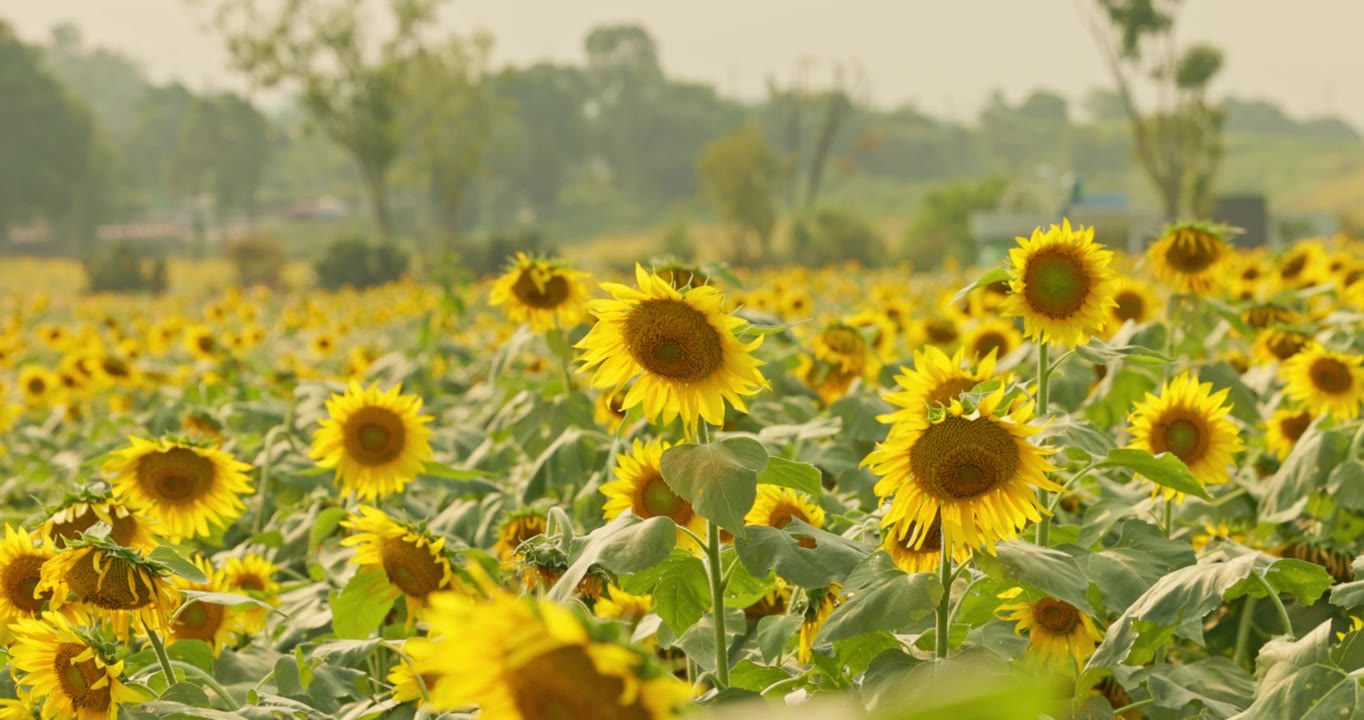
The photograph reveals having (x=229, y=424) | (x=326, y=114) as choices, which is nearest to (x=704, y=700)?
(x=229, y=424)

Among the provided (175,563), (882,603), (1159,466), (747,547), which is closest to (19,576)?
(175,563)

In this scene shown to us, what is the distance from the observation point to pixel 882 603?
6.07ft

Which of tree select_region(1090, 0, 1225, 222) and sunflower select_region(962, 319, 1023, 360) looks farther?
tree select_region(1090, 0, 1225, 222)

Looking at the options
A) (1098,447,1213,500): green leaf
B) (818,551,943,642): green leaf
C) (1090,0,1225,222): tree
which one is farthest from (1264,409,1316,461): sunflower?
(1090,0,1225,222): tree

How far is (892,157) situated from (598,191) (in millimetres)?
25478

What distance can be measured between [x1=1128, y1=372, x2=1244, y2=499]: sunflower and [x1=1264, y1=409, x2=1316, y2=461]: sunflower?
3.32ft

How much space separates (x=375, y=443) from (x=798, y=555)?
1616 mm

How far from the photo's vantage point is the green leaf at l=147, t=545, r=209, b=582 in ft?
6.99

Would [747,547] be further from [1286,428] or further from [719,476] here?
[1286,428]

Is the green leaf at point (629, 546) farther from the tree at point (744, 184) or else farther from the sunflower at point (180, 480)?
the tree at point (744, 184)

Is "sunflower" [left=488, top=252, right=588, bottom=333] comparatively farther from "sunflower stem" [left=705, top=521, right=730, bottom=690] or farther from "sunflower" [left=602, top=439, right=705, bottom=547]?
"sunflower stem" [left=705, top=521, right=730, bottom=690]

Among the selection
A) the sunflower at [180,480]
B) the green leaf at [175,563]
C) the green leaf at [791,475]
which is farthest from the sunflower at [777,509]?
the sunflower at [180,480]

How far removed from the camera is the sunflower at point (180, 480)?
3039mm

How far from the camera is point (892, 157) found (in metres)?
101
